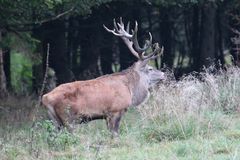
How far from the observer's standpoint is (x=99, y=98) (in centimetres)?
1187

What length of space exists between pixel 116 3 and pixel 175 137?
11015 millimetres

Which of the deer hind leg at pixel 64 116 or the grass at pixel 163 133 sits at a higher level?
the deer hind leg at pixel 64 116

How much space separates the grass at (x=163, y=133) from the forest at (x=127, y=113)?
0.04 feet

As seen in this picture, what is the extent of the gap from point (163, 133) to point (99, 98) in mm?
1593

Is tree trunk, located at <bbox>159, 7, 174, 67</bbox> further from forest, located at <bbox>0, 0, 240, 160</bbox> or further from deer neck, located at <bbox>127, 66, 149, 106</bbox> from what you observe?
deer neck, located at <bbox>127, 66, 149, 106</bbox>

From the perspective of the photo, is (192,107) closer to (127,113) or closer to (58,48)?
(127,113)

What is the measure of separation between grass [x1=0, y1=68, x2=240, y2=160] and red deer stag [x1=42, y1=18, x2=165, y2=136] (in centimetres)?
21

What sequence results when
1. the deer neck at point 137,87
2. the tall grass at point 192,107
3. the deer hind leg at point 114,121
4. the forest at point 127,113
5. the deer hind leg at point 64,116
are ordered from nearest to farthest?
the forest at point 127,113 → the tall grass at point 192,107 → the deer hind leg at point 64,116 → the deer hind leg at point 114,121 → the deer neck at point 137,87

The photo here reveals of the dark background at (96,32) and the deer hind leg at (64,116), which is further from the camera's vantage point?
the dark background at (96,32)

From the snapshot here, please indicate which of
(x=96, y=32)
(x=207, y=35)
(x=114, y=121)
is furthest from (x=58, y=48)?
(x=114, y=121)

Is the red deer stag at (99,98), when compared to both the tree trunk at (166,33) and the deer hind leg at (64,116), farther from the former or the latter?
the tree trunk at (166,33)

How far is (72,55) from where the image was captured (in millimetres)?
25359

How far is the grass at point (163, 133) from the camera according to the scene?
948 centimetres

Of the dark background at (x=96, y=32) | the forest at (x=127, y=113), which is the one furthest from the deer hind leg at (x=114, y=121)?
the dark background at (x=96, y=32)
